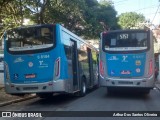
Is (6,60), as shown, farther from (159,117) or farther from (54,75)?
(159,117)

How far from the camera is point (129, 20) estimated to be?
51.0 metres

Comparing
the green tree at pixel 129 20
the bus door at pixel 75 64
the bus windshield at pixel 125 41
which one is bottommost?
the bus door at pixel 75 64

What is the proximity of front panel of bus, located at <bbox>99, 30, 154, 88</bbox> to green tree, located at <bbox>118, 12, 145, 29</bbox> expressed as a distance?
1294 inches

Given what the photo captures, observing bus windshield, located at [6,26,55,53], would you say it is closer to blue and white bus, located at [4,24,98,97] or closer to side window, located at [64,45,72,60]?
blue and white bus, located at [4,24,98,97]

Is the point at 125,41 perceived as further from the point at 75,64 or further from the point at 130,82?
the point at 75,64

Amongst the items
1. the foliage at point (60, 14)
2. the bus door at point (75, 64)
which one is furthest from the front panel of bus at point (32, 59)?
the foliage at point (60, 14)

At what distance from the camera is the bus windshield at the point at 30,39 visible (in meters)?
12.8

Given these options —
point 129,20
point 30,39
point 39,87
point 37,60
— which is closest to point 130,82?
point 39,87

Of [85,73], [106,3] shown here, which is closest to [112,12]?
[106,3]

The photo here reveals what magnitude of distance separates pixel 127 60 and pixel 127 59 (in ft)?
0.16

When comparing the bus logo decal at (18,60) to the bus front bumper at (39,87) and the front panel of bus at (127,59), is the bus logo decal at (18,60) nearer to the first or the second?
the bus front bumper at (39,87)

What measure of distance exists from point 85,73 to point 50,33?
5.22 metres

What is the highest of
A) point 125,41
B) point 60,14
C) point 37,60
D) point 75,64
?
point 60,14

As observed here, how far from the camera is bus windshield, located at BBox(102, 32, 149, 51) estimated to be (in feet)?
50.4
